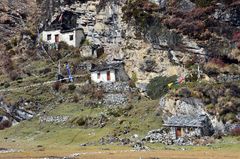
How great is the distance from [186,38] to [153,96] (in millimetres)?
13001

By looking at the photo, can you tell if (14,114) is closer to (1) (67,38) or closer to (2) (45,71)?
(2) (45,71)

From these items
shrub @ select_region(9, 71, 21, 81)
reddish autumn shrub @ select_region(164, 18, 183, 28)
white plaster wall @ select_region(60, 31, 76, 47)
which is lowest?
shrub @ select_region(9, 71, 21, 81)

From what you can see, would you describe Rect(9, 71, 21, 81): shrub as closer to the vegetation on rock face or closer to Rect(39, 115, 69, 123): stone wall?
Rect(39, 115, 69, 123): stone wall

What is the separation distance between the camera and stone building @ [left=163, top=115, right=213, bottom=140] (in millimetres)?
74375

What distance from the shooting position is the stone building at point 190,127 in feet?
244

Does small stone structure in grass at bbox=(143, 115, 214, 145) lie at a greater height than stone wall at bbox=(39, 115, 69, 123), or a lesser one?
greater

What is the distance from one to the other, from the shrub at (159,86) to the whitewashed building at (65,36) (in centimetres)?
3169

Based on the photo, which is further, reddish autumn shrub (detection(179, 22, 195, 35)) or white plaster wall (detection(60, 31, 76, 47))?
white plaster wall (detection(60, 31, 76, 47))

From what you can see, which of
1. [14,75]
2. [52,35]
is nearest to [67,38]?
[52,35]

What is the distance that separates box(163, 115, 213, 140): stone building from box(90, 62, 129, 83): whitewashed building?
28900mm

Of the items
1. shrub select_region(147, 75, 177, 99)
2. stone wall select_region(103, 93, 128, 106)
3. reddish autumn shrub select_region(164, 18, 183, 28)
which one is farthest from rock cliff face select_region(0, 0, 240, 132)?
stone wall select_region(103, 93, 128, 106)

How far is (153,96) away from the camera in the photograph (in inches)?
3750

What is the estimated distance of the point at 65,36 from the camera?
125750 millimetres

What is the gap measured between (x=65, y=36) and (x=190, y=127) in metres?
58.7
